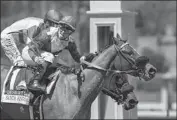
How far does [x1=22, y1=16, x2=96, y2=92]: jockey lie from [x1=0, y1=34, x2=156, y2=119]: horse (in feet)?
0.75

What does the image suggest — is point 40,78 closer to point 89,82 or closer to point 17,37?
point 89,82

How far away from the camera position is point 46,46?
399 inches

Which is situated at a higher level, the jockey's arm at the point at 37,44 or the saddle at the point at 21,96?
the jockey's arm at the point at 37,44

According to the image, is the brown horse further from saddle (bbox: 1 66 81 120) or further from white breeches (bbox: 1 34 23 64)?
white breeches (bbox: 1 34 23 64)

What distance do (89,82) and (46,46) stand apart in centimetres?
79

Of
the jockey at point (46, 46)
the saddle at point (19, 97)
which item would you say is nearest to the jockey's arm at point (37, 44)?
the jockey at point (46, 46)

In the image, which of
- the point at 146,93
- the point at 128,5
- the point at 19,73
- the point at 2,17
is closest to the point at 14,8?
the point at 2,17

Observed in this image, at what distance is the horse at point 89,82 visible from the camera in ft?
32.4

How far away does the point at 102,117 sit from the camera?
506 inches

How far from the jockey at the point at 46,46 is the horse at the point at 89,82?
0.23 meters

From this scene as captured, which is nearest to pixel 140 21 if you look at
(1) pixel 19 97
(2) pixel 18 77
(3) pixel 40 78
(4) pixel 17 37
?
(4) pixel 17 37

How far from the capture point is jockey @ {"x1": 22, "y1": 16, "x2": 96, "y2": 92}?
32.3ft

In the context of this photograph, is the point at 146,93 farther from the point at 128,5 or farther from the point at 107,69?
the point at 107,69

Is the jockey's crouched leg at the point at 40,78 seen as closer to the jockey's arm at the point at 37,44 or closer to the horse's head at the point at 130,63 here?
the jockey's arm at the point at 37,44
